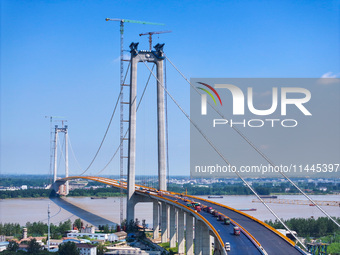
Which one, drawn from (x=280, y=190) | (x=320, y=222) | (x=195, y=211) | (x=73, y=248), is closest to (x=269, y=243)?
(x=195, y=211)

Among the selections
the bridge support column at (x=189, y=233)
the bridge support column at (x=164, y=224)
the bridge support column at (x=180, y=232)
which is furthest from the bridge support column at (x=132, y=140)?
the bridge support column at (x=189, y=233)

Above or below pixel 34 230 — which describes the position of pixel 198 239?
above

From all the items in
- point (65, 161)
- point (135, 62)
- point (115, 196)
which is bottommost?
point (115, 196)

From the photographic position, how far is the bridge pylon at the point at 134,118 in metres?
33.6

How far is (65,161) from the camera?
87.6 metres

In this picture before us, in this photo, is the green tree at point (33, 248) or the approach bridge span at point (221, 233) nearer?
the approach bridge span at point (221, 233)

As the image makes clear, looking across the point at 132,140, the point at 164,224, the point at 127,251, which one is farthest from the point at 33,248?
the point at 132,140

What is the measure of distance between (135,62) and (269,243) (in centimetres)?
2200

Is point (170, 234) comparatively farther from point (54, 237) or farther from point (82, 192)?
point (82, 192)

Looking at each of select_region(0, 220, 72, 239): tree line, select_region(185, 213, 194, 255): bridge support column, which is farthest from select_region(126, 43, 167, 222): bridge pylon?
select_region(185, 213, 194, 255): bridge support column

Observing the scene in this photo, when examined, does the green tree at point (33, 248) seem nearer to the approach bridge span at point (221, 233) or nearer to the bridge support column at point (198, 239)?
the approach bridge span at point (221, 233)

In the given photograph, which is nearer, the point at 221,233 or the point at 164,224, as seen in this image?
the point at 221,233

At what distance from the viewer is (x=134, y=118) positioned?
1363 inches

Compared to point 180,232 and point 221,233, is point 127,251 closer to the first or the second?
point 180,232
